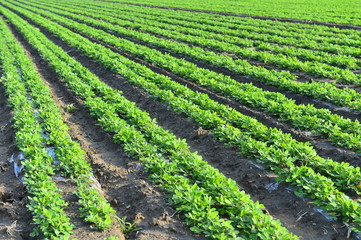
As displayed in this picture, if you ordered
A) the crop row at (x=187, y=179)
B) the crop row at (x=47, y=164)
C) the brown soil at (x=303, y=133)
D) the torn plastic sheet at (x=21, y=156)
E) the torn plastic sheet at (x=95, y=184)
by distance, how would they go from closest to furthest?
the crop row at (x=187, y=179) → the crop row at (x=47, y=164) → the torn plastic sheet at (x=95, y=184) → the brown soil at (x=303, y=133) → the torn plastic sheet at (x=21, y=156)

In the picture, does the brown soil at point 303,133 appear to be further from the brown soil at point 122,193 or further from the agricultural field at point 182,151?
the brown soil at point 122,193

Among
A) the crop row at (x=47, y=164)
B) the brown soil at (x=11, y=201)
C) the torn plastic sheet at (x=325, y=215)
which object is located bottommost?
the brown soil at (x=11, y=201)

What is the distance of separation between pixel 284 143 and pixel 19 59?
1216cm

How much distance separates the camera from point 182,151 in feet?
23.2

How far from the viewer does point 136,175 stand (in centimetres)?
661

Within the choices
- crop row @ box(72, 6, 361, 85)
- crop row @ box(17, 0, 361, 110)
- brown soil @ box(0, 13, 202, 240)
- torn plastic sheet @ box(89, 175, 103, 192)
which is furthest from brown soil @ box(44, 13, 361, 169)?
torn plastic sheet @ box(89, 175, 103, 192)

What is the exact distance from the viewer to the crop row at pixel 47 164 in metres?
5.10

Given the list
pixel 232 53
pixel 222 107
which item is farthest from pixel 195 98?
pixel 232 53

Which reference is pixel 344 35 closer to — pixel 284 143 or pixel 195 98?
pixel 195 98

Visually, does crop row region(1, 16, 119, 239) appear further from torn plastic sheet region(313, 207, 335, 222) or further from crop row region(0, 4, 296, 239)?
torn plastic sheet region(313, 207, 335, 222)

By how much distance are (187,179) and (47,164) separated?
8.48ft

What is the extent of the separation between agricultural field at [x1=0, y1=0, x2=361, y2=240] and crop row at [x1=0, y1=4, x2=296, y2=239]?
0.08ft

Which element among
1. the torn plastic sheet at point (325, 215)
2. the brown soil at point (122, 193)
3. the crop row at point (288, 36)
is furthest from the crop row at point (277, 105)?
the crop row at point (288, 36)

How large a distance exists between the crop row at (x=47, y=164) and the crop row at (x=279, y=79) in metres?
6.40
